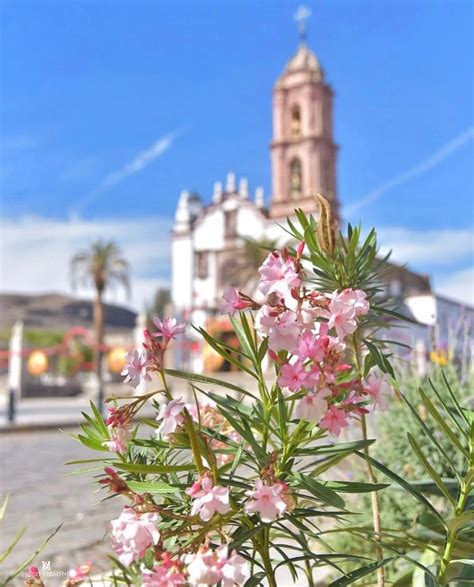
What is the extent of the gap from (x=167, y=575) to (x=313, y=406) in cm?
31

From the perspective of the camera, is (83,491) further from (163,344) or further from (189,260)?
(189,260)

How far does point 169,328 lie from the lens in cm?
121

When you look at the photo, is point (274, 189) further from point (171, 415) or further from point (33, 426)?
point (171, 415)

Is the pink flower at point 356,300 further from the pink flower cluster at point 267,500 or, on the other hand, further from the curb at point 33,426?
the curb at point 33,426

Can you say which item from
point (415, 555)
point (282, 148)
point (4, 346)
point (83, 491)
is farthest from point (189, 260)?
point (415, 555)

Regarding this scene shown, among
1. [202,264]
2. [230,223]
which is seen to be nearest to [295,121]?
[230,223]

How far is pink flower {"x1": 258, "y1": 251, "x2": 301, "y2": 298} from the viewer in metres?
1.09

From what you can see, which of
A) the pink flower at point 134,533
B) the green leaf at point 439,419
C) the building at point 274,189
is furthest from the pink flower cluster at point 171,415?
the building at point 274,189

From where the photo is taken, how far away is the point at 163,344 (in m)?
1.19

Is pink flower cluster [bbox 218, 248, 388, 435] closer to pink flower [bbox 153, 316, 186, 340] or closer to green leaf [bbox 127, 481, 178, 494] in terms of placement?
pink flower [bbox 153, 316, 186, 340]

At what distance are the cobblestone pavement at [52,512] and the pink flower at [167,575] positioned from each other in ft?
2.34

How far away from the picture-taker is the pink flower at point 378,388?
1.24 meters

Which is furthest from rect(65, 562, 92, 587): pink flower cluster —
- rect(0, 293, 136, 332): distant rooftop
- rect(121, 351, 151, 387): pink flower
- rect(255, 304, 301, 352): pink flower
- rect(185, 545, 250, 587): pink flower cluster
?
rect(0, 293, 136, 332): distant rooftop

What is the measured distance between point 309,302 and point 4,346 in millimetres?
42505
